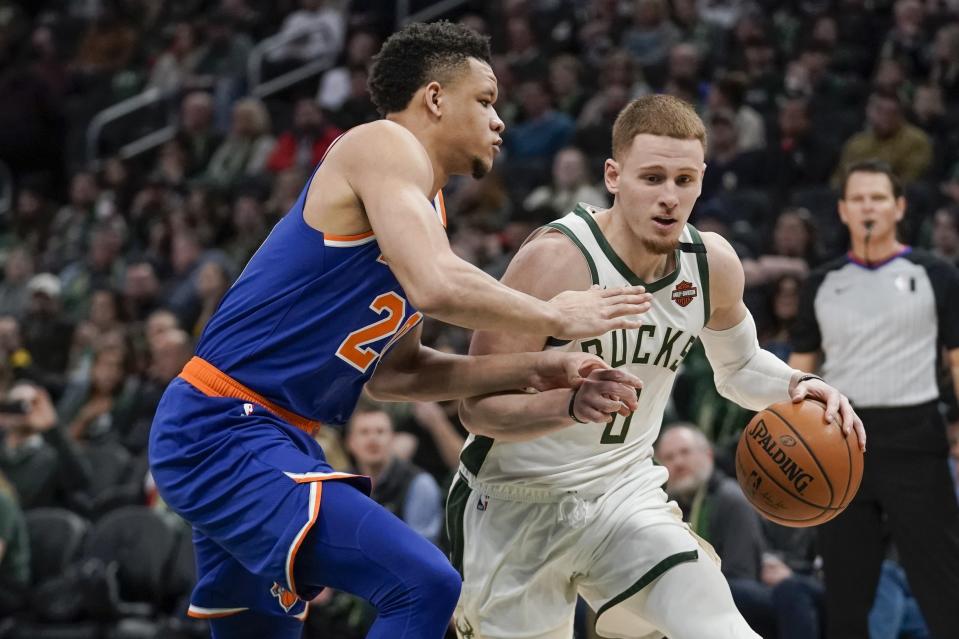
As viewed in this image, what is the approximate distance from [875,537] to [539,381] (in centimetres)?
254

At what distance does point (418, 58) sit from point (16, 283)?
9820 mm

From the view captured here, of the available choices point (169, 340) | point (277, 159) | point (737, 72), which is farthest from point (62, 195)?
point (737, 72)

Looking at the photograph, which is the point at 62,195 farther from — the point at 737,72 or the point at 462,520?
the point at 462,520

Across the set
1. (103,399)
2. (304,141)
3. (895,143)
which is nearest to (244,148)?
(304,141)

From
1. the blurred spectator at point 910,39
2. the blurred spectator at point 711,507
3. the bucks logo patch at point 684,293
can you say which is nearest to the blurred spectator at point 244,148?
the blurred spectator at point 910,39

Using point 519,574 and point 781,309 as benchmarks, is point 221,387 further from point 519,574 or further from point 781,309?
point 781,309

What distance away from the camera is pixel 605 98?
11078 mm

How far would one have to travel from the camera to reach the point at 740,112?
1073cm

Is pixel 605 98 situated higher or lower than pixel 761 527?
higher

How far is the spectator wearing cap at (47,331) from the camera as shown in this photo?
11453 millimetres

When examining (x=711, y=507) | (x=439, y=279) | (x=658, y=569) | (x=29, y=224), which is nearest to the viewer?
(x=439, y=279)

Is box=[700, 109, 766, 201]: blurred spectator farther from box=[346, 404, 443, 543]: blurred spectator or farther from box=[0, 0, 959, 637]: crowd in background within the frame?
box=[346, 404, 443, 543]: blurred spectator

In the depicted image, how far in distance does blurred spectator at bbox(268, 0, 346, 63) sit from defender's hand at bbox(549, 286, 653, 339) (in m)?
11.4

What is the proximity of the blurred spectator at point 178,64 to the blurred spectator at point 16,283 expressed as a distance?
283cm
